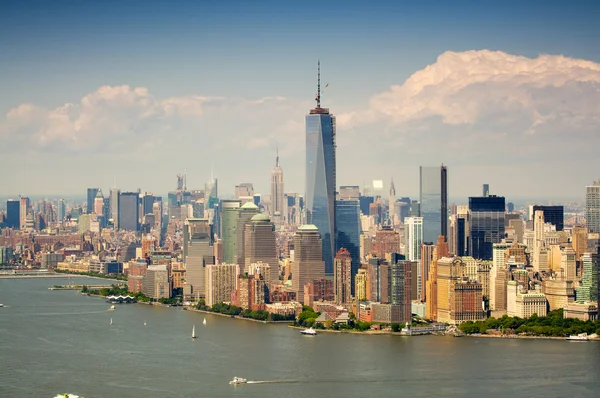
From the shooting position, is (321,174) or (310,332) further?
(321,174)

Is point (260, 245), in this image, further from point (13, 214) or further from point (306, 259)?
point (13, 214)

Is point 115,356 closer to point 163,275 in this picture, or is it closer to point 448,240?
point 163,275

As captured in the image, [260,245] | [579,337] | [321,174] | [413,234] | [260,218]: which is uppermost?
[321,174]

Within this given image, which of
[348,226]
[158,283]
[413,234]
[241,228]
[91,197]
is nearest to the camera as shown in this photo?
[158,283]

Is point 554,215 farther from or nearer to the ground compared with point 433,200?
nearer to the ground

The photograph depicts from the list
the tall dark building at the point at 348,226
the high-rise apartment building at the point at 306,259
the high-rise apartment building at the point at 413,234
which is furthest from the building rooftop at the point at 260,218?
the high-rise apartment building at the point at 413,234

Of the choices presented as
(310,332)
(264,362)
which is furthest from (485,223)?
(264,362)

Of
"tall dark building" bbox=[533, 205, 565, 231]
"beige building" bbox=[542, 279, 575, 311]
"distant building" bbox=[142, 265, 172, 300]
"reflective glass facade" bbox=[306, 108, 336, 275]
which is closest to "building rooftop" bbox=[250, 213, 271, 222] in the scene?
"reflective glass facade" bbox=[306, 108, 336, 275]
